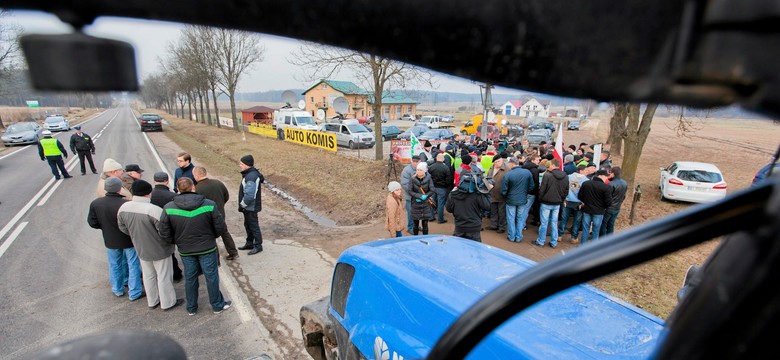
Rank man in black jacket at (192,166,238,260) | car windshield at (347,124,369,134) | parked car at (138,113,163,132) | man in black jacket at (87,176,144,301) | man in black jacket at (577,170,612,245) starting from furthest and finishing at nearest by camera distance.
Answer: parked car at (138,113,163,132), car windshield at (347,124,369,134), man in black jacket at (577,170,612,245), man in black jacket at (192,166,238,260), man in black jacket at (87,176,144,301)

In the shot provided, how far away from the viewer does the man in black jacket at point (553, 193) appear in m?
6.77

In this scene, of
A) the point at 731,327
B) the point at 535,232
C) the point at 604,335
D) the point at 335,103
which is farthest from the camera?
the point at 335,103

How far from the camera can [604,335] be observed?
223 cm

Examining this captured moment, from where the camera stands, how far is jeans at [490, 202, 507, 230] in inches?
302

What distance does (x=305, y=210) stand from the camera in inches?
405

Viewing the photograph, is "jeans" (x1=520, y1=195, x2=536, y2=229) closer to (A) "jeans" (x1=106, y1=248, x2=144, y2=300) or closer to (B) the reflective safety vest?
(A) "jeans" (x1=106, y1=248, x2=144, y2=300)

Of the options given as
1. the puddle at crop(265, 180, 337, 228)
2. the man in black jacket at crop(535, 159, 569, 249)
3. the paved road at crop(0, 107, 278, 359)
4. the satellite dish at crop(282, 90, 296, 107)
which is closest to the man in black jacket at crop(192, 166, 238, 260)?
the paved road at crop(0, 107, 278, 359)

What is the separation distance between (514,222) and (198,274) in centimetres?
582

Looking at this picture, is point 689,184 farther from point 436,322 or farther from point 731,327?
point 731,327

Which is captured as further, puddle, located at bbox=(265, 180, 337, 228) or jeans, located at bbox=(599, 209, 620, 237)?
puddle, located at bbox=(265, 180, 337, 228)

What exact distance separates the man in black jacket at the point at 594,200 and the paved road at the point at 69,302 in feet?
19.6

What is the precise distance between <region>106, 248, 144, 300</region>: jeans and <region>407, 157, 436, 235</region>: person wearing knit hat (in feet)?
15.3

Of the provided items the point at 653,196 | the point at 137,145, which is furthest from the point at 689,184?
the point at 137,145

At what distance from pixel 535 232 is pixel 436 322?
646 cm
